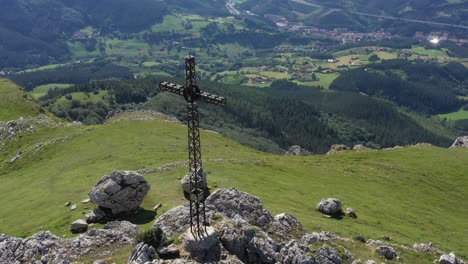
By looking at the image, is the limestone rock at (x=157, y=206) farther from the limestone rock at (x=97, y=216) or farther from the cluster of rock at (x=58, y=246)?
the cluster of rock at (x=58, y=246)

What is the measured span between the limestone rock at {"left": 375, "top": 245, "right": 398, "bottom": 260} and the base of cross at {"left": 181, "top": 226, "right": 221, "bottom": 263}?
26.0 metres

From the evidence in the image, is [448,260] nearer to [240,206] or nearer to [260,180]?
[240,206]

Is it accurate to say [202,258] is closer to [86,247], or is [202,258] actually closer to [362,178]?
[86,247]

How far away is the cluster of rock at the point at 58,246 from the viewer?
47344 millimetres

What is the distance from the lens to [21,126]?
129375 millimetres

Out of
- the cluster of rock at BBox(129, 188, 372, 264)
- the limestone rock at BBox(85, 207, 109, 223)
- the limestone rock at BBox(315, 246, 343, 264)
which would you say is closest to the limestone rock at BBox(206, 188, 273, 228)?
the cluster of rock at BBox(129, 188, 372, 264)

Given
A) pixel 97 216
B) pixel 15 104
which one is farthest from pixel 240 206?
pixel 15 104

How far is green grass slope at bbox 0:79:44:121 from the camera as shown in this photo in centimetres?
13885

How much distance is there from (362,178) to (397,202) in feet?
47.8

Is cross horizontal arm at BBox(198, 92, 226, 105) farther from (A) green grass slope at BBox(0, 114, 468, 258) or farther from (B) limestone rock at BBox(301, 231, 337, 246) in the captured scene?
(A) green grass slope at BBox(0, 114, 468, 258)

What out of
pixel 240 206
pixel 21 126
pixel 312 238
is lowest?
pixel 21 126

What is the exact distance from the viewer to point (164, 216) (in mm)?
53375

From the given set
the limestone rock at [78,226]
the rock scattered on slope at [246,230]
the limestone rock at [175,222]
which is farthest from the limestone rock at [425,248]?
the limestone rock at [78,226]

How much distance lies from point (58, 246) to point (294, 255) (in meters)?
27.5
